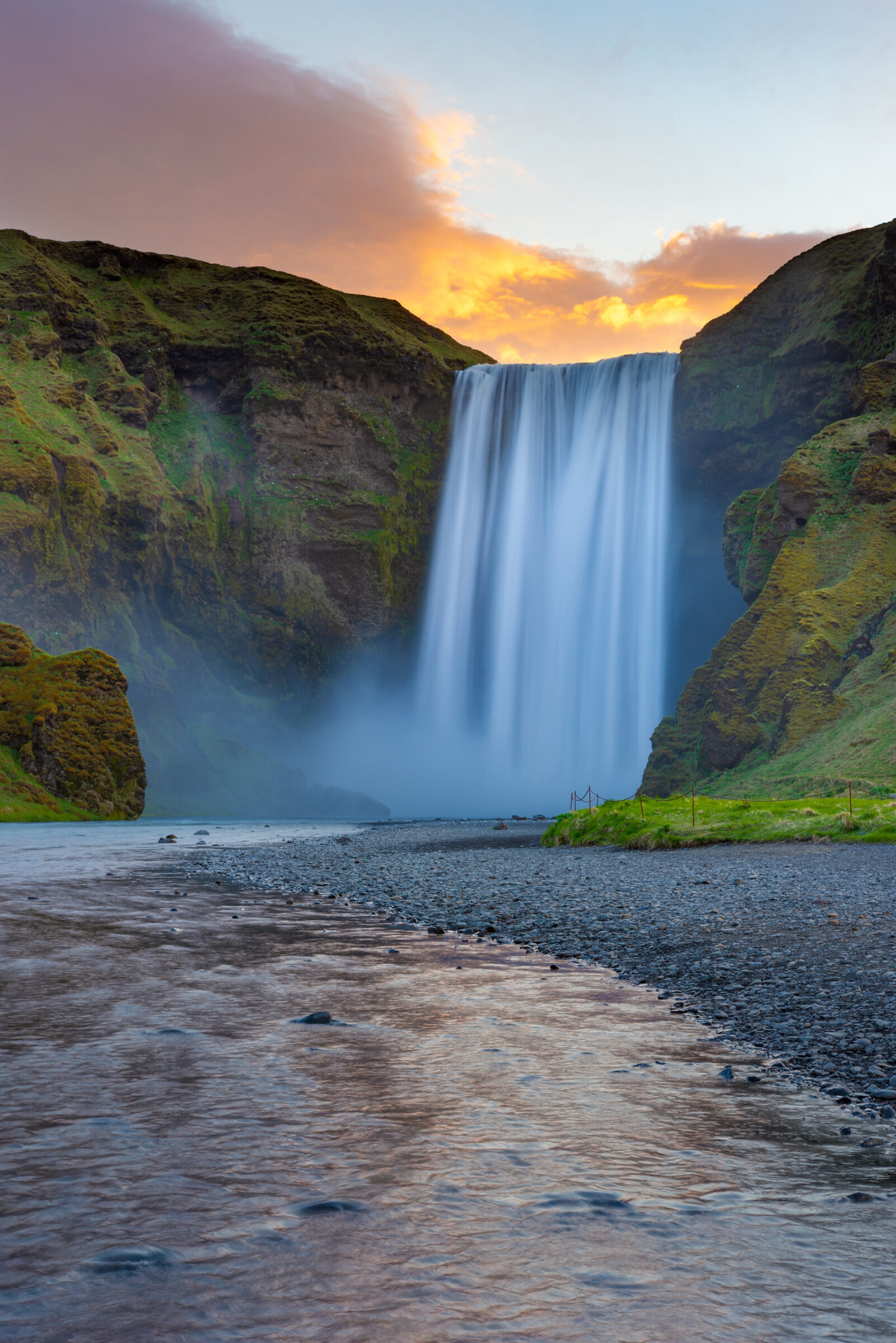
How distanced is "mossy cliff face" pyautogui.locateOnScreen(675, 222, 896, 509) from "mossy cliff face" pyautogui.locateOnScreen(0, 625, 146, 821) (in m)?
59.2

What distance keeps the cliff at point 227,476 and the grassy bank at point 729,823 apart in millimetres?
73104

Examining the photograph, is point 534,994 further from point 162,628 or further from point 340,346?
point 340,346

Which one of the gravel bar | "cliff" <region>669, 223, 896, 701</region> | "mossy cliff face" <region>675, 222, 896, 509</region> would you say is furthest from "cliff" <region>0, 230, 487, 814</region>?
the gravel bar

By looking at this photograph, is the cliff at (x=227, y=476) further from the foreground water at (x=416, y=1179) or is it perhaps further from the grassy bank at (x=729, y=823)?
the foreground water at (x=416, y=1179)

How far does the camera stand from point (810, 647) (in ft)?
185

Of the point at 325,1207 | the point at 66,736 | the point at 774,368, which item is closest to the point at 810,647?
the point at 774,368

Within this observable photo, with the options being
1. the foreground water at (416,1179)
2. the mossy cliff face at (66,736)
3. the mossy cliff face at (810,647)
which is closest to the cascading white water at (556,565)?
the mossy cliff face at (810,647)

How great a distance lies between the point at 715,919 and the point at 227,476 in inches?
4335

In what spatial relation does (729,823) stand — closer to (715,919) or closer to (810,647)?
(715,919)

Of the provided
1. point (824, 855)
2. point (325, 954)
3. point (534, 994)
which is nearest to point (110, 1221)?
point (534, 994)

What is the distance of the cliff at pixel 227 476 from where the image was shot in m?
102

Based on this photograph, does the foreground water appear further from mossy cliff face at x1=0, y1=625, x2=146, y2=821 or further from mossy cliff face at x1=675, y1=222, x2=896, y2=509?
mossy cliff face at x1=675, y1=222, x2=896, y2=509

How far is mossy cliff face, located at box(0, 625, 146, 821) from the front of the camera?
68.1 metres

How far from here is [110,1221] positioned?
4.33 m
